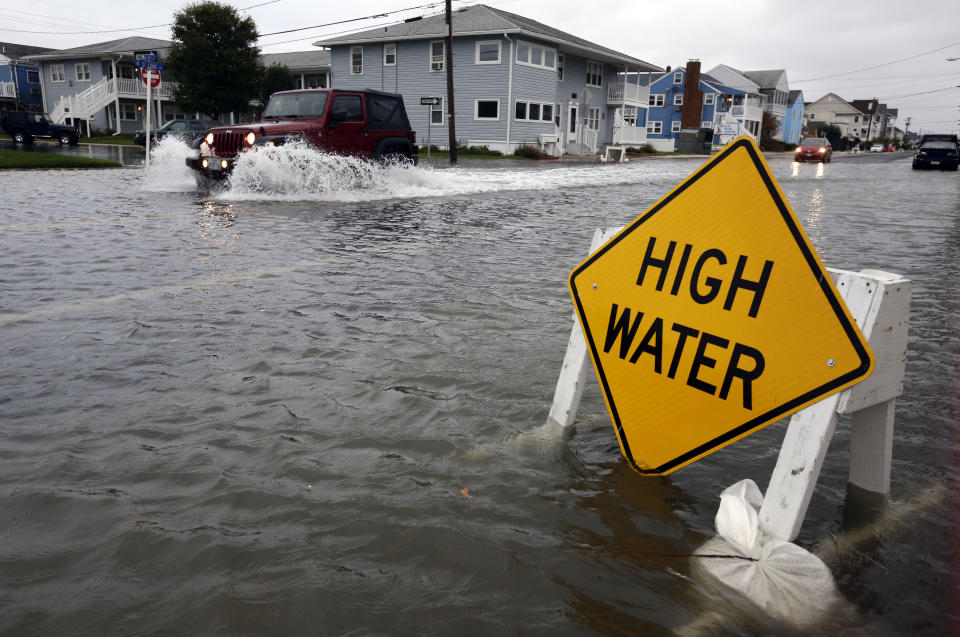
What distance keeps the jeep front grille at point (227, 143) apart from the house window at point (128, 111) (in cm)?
4130

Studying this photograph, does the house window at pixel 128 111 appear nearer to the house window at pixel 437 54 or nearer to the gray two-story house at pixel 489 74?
the gray two-story house at pixel 489 74

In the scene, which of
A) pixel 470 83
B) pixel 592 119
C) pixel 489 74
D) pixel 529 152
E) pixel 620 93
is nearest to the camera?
pixel 529 152

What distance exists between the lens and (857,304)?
230 cm

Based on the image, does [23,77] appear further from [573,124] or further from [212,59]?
[573,124]

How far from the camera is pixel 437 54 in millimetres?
39000

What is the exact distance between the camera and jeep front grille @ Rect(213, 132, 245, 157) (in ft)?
44.6

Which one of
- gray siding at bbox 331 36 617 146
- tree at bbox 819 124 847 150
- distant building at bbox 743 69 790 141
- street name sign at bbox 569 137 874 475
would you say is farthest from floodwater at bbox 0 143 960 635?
tree at bbox 819 124 847 150

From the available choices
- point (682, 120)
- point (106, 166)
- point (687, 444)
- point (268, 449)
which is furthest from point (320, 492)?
point (682, 120)

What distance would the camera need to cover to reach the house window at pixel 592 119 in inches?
1789

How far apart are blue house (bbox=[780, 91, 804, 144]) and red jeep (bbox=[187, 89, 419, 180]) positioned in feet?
286

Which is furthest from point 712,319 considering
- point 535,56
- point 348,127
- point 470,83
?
point 535,56

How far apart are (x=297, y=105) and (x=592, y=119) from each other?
3443 centimetres

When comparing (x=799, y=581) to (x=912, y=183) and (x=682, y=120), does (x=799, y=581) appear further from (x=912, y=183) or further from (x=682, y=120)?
(x=682, y=120)

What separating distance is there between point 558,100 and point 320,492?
41158 millimetres
